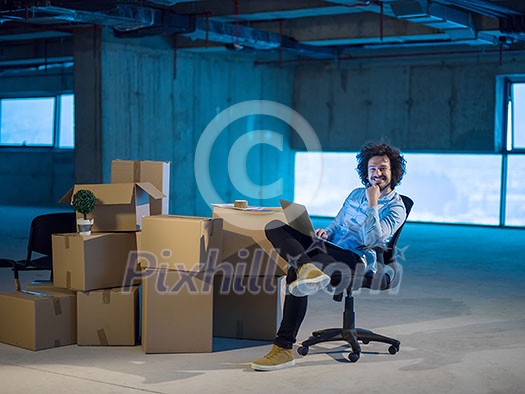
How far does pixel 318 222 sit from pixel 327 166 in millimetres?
1691

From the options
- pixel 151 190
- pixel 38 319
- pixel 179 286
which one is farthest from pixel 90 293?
pixel 151 190

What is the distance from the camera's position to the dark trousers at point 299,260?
3.86m

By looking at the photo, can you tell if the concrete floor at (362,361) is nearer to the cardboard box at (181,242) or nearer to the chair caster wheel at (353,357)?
the chair caster wheel at (353,357)

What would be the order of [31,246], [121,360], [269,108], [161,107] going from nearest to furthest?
1. [121,360]
2. [31,246]
3. [161,107]
4. [269,108]

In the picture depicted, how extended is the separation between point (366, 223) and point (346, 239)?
0.22 metres

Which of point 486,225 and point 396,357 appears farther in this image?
point 486,225

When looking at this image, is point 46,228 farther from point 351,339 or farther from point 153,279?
point 351,339

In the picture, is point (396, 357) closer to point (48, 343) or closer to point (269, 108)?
point (48, 343)

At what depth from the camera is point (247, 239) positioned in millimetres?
4238

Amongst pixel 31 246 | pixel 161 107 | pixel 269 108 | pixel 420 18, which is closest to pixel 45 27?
pixel 161 107

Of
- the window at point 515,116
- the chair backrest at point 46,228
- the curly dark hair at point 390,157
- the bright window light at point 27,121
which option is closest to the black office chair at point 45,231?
the chair backrest at point 46,228

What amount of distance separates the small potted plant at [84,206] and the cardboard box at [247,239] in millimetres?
675

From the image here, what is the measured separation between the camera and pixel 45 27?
10055mm

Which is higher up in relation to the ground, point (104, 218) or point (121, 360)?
point (104, 218)
